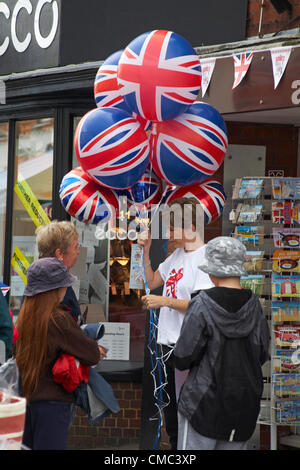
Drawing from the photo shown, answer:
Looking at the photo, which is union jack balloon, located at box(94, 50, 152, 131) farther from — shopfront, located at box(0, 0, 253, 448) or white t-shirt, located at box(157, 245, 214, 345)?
shopfront, located at box(0, 0, 253, 448)

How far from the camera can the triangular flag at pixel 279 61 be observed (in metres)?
5.66

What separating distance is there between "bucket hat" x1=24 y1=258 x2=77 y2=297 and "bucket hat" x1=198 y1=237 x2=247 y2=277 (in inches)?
31.0

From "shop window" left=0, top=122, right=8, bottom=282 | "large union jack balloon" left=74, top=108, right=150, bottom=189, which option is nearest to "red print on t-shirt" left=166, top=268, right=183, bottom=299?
"large union jack balloon" left=74, top=108, right=150, bottom=189

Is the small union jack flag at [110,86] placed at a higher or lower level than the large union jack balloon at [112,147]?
higher

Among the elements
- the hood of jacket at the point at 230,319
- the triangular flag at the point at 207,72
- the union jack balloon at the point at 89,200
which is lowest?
the hood of jacket at the point at 230,319

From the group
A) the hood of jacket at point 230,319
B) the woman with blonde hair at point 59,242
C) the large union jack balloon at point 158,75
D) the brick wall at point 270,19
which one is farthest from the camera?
the brick wall at point 270,19

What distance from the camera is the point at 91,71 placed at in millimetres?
6980

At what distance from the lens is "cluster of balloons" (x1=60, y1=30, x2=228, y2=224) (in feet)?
15.1

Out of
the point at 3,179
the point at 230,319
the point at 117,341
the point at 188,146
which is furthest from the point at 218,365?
the point at 3,179

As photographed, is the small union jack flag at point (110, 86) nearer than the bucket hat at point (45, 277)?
No

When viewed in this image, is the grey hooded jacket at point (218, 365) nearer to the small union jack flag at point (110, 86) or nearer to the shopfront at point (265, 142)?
the small union jack flag at point (110, 86)

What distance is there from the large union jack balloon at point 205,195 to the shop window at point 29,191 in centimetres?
274

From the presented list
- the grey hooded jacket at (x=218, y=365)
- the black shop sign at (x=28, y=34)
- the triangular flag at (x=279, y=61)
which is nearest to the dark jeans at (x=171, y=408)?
the grey hooded jacket at (x=218, y=365)
